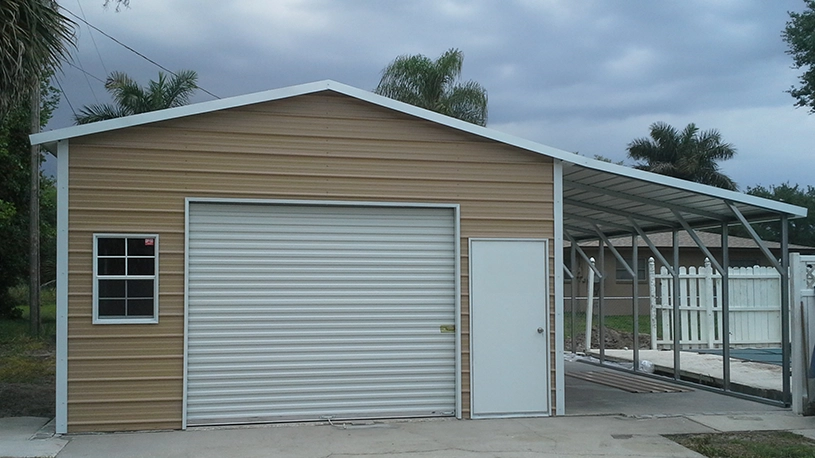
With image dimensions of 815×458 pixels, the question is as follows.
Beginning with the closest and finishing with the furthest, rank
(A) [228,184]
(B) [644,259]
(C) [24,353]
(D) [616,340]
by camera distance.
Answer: (A) [228,184] < (C) [24,353] < (D) [616,340] < (B) [644,259]

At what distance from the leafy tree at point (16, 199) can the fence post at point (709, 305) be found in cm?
1606

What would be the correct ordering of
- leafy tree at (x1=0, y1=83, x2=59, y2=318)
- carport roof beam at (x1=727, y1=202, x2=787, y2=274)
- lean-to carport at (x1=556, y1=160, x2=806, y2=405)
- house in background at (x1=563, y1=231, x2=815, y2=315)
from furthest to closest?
house in background at (x1=563, y1=231, x2=815, y2=315), leafy tree at (x1=0, y1=83, x2=59, y2=318), carport roof beam at (x1=727, y1=202, x2=787, y2=274), lean-to carport at (x1=556, y1=160, x2=806, y2=405)

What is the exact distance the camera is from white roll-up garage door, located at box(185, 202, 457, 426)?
30.5 ft

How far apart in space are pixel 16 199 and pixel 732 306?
19926mm

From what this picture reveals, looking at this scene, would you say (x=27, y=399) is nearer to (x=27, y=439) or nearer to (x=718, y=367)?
(x=27, y=439)

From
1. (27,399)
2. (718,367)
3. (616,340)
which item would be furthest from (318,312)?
(616,340)

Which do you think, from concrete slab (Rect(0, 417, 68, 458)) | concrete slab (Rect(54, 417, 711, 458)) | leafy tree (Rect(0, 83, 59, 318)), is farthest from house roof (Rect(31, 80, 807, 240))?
leafy tree (Rect(0, 83, 59, 318))

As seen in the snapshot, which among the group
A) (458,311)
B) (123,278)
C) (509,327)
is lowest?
(509,327)

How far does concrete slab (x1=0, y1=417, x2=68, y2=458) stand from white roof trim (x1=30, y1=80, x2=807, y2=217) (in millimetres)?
3084

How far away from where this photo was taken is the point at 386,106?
962cm

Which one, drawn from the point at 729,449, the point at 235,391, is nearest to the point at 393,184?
the point at 235,391

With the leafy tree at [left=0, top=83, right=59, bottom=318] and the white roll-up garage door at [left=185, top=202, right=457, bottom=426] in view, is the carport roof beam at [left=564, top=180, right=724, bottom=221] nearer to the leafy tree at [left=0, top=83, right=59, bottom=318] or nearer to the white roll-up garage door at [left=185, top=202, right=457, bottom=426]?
the white roll-up garage door at [left=185, top=202, right=457, bottom=426]

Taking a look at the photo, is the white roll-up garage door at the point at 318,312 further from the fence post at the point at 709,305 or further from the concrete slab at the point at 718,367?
the fence post at the point at 709,305

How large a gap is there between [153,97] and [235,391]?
17.9 metres
